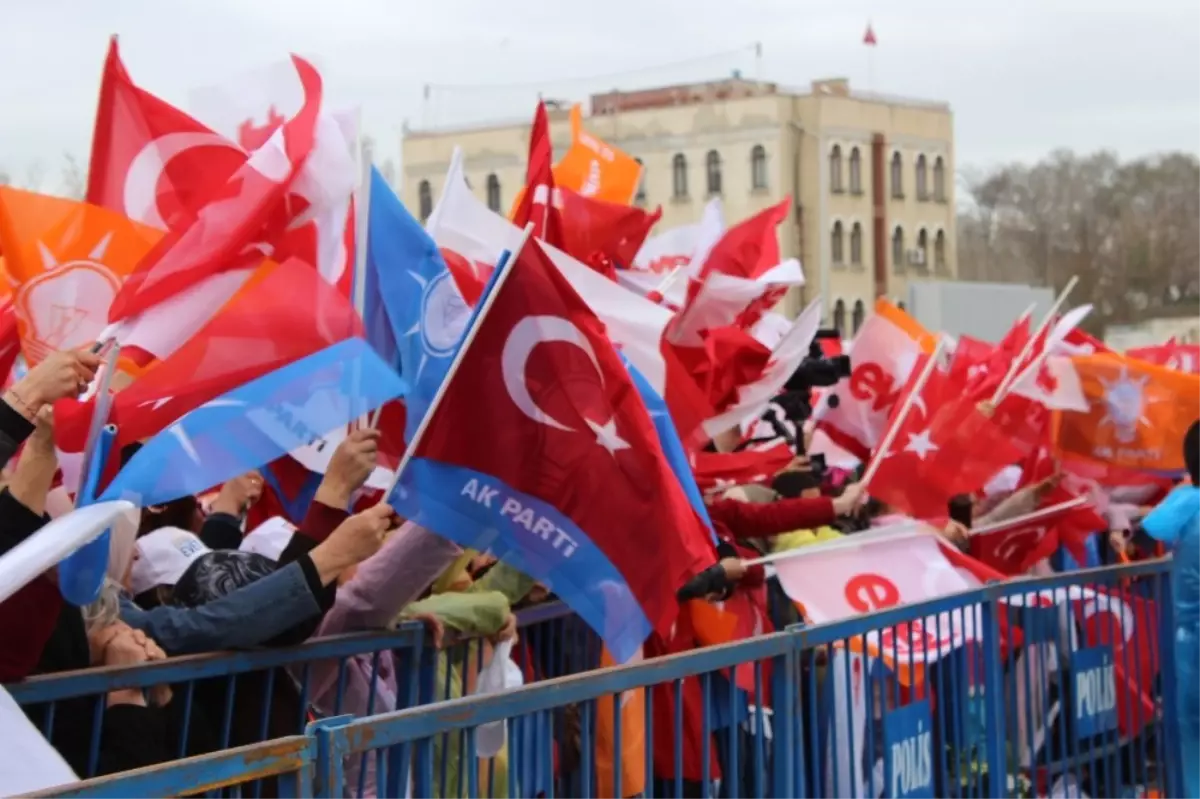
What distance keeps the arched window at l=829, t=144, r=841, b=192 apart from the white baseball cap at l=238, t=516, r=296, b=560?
64.2 metres

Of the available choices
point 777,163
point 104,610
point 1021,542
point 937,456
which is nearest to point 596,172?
point 937,456

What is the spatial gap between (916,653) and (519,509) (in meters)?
1.69

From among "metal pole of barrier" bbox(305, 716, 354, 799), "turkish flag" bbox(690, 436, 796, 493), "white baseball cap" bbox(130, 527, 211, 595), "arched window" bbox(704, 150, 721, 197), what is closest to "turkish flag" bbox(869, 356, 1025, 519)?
"turkish flag" bbox(690, 436, 796, 493)

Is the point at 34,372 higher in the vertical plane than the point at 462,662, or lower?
higher

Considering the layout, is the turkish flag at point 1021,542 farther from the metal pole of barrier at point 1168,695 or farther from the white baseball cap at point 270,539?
the white baseball cap at point 270,539

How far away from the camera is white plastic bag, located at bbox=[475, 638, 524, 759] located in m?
3.85

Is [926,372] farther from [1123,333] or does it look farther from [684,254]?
[1123,333]

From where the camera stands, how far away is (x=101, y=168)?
225 inches

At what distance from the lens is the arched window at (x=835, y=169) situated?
223 ft

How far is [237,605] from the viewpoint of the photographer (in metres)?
4.27

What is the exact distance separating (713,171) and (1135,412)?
196 feet

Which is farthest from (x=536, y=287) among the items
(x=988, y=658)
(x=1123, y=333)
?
(x=1123, y=333)

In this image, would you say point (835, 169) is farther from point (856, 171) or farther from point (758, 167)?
point (758, 167)

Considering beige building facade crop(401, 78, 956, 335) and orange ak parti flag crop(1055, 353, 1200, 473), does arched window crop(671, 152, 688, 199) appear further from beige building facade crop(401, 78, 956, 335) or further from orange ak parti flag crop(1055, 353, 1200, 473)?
orange ak parti flag crop(1055, 353, 1200, 473)
